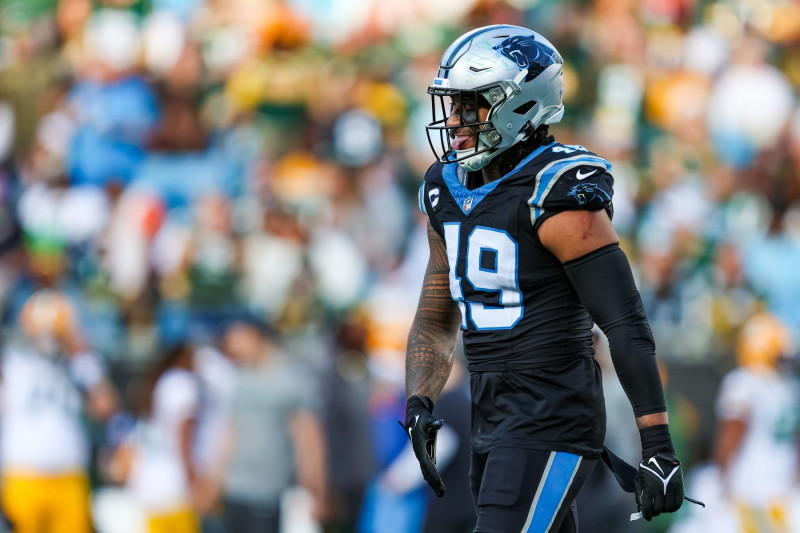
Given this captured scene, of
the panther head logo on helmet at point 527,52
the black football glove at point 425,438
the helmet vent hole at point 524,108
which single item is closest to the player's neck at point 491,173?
the helmet vent hole at point 524,108

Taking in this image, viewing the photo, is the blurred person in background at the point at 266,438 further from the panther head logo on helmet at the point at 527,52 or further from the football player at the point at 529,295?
the panther head logo on helmet at the point at 527,52

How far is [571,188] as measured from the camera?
3486mm

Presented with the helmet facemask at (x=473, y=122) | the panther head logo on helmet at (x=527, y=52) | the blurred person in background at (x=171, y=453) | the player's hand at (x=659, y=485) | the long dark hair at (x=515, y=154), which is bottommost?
the blurred person in background at (x=171, y=453)

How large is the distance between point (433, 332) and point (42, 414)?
15.8 feet

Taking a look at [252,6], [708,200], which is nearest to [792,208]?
[708,200]

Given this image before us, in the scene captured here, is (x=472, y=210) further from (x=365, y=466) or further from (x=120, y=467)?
(x=120, y=467)

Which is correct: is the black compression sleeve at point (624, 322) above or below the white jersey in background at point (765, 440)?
above

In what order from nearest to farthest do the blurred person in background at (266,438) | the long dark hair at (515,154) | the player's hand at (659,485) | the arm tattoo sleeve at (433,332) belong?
the player's hand at (659,485) → the long dark hair at (515,154) → the arm tattoo sleeve at (433,332) → the blurred person in background at (266,438)

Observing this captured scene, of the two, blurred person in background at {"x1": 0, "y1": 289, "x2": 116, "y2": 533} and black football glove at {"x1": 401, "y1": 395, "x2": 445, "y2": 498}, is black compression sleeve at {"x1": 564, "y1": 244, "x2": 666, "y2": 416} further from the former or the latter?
blurred person in background at {"x1": 0, "y1": 289, "x2": 116, "y2": 533}

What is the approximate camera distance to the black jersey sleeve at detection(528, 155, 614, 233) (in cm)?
348

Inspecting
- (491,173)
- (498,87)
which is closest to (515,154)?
(491,173)

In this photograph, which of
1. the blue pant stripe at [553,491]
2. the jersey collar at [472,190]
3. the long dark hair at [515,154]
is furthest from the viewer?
the long dark hair at [515,154]

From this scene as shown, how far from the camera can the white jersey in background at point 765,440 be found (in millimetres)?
7789

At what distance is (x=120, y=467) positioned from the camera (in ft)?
27.7
